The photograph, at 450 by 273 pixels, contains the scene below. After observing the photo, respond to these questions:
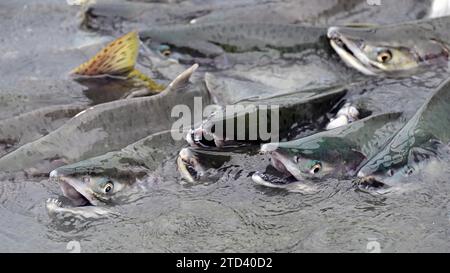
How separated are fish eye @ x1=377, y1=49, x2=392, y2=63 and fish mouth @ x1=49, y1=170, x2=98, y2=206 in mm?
1790

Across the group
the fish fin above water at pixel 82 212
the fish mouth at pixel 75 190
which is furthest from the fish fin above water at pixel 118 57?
the fish fin above water at pixel 82 212

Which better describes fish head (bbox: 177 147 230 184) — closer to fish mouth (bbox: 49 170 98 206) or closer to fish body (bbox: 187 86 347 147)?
fish body (bbox: 187 86 347 147)

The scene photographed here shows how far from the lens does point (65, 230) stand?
2840 millimetres

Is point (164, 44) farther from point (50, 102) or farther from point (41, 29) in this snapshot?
point (41, 29)

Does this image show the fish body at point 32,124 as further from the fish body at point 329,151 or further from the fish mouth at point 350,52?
the fish mouth at point 350,52

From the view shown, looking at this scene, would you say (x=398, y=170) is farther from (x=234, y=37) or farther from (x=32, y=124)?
(x=32, y=124)

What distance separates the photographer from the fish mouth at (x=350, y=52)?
3854mm

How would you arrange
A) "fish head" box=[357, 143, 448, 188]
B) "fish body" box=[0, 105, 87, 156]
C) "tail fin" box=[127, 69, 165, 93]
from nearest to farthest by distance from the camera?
"fish head" box=[357, 143, 448, 188], "fish body" box=[0, 105, 87, 156], "tail fin" box=[127, 69, 165, 93]

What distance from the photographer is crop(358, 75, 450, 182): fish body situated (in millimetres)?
2852

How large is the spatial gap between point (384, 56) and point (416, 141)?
0.98 meters

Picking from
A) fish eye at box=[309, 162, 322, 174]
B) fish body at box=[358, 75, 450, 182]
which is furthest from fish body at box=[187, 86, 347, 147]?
fish body at box=[358, 75, 450, 182]

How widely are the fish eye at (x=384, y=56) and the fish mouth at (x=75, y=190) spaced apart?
5.87 feet

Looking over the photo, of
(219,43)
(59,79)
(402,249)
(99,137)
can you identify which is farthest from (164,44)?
(402,249)
